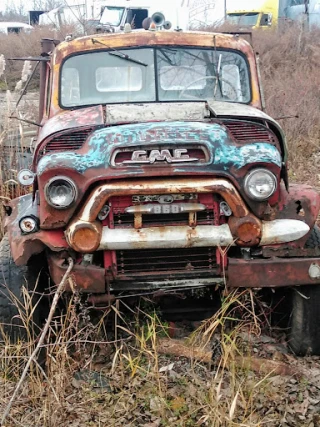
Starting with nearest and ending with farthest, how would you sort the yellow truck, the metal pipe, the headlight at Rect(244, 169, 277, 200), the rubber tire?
the metal pipe → the headlight at Rect(244, 169, 277, 200) → the rubber tire → the yellow truck

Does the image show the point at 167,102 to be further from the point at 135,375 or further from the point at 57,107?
the point at 135,375

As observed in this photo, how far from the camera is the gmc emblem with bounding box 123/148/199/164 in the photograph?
11.7 ft

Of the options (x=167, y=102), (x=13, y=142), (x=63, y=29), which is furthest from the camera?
(x=63, y=29)

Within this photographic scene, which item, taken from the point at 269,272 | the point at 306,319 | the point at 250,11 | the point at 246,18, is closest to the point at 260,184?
the point at 269,272

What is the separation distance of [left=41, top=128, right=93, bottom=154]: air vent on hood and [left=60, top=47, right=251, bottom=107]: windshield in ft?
2.89

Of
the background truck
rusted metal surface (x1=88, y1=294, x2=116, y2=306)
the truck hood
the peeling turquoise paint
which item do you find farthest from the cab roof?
the background truck

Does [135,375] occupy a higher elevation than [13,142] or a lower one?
lower

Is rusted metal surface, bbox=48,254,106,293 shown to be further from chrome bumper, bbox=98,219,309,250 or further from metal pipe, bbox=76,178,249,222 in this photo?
metal pipe, bbox=76,178,249,222

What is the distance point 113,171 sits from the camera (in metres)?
3.53

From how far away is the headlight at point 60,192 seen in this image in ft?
11.8

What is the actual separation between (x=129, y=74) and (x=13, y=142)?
2.10 metres

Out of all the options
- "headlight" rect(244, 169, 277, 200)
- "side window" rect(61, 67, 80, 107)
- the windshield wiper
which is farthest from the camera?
the windshield wiper

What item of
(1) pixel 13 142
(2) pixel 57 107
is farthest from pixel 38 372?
(1) pixel 13 142

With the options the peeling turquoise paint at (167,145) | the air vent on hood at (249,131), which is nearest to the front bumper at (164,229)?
the peeling turquoise paint at (167,145)
